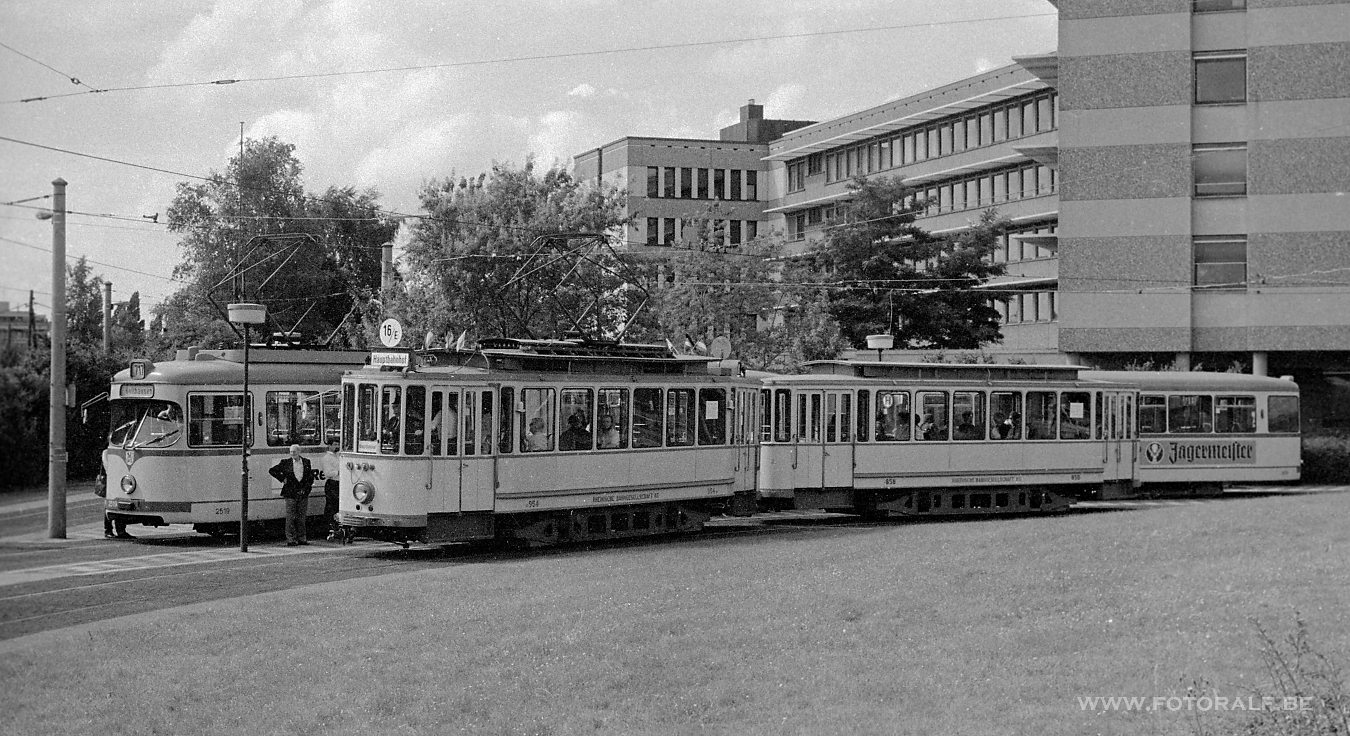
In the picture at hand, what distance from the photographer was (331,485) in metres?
24.7

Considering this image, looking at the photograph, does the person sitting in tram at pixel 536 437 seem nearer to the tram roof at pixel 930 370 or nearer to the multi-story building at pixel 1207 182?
the tram roof at pixel 930 370

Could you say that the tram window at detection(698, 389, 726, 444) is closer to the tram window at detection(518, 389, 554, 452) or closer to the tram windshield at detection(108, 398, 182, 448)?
the tram window at detection(518, 389, 554, 452)

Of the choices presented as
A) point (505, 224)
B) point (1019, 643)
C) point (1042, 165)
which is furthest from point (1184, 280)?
point (1019, 643)

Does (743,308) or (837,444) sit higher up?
(743,308)

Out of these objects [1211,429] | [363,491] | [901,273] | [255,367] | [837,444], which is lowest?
[363,491]

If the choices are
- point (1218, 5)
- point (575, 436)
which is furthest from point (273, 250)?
point (1218, 5)

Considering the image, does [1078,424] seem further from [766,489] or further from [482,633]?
[482,633]

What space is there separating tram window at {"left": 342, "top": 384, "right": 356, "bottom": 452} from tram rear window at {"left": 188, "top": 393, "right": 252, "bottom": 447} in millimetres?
3257

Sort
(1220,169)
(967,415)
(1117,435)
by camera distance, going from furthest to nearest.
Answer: (1220,169), (1117,435), (967,415)

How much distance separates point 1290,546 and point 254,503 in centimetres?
1746

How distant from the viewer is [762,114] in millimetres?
92812

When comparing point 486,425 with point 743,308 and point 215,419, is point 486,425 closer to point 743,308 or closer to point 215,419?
point 215,419

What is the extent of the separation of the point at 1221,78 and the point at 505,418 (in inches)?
1359

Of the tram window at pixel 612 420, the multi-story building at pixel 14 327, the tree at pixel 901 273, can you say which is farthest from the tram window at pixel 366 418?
the tree at pixel 901 273
